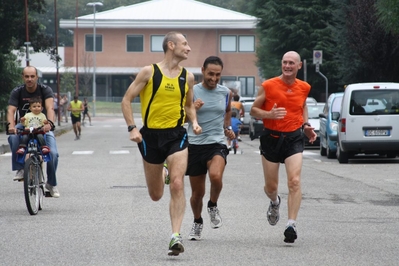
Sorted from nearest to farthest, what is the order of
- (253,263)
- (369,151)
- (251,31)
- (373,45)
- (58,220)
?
(253,263)
(58,220)
(369,151)
(373,45)
(251,31)

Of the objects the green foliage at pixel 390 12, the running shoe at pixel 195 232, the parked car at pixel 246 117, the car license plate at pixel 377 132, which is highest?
the green foliage at pixel 390 12

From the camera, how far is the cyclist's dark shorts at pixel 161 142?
9.34 meters

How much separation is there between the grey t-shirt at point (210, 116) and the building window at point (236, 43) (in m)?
82.2

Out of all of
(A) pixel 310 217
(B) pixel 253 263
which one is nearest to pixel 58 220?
(A) pixel 310 217

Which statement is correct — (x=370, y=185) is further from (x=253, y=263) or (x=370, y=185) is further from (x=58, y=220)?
(x=253, y=263)

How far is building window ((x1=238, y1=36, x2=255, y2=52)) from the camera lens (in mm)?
92438

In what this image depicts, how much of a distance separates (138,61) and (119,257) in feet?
279

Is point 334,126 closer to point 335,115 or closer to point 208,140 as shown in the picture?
point 335,115

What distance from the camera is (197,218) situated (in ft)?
33.7

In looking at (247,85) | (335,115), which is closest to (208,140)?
(335,115)

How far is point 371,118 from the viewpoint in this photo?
23500 millimetres

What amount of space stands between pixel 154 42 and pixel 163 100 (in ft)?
275

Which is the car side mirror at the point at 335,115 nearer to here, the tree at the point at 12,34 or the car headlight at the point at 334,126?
the car headlight at the point at 334,126

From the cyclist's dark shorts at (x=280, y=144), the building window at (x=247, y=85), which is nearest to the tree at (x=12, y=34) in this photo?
the cyclist's dark shorts at (x=280, y=144)
